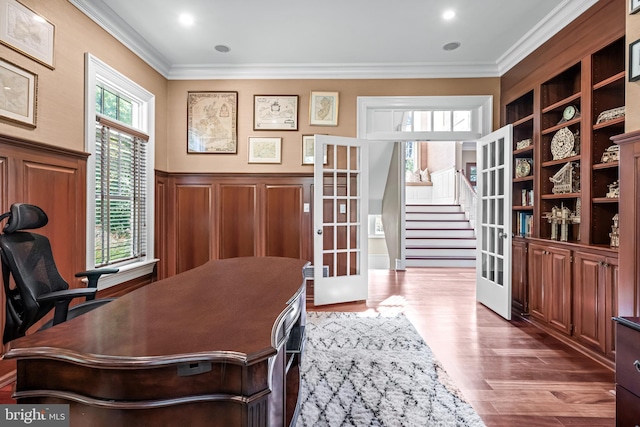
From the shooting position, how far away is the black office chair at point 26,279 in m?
1.56

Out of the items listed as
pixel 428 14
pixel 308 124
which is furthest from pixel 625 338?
pixel 308 124

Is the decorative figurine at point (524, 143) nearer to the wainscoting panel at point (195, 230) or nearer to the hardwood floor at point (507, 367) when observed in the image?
the hardwood floor at point (507, 367)

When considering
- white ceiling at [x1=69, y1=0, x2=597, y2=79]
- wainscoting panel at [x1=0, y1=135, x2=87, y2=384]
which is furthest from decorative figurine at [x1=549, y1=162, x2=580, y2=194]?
wainscoting panel at [x1=0, y1=135, x2=87, y2=384]

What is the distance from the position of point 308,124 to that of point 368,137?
78 centimetres

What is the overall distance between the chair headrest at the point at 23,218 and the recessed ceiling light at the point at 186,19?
85.3 inches

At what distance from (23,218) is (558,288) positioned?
3.97 m

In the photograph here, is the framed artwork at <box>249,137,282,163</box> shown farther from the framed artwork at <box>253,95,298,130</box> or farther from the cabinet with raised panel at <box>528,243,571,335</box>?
the cabinet with raised panel at <box>528,243,571,335</box>

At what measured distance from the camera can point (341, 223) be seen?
3965 mm

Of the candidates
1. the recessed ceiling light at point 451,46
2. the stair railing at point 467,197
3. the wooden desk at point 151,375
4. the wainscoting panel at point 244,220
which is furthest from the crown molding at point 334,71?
the stair railing at point 467,197

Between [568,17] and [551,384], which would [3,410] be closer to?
[551,384]

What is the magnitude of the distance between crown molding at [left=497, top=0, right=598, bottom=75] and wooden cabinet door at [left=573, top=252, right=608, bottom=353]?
6.73 ft

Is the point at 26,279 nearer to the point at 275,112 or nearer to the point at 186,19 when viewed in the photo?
the point at 186,19

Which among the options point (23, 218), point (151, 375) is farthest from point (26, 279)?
point (151, 375)

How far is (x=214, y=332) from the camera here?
38.5 inches
